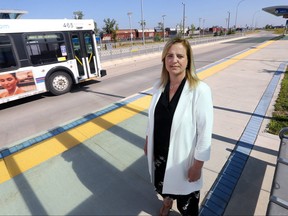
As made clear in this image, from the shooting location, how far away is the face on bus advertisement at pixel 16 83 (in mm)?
6406

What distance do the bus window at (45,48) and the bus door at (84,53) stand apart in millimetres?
561

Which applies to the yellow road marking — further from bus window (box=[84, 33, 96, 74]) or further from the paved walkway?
bus window (box=[84, 33, 96, 74])

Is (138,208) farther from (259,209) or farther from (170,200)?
(259,209)

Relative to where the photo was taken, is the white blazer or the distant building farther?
the distant building

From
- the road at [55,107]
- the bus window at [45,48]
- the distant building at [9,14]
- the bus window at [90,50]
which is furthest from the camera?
the bus window at [90,50]

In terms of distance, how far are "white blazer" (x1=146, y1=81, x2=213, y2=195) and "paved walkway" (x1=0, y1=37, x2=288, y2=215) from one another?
0.85 m

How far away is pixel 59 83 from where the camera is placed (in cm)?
786

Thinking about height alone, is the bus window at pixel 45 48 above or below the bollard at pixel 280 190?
above

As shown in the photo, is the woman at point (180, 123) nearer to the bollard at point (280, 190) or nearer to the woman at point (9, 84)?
the bollard at point (280, 190)

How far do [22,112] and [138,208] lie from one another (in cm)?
546

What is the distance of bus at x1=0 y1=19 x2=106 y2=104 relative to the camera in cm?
651

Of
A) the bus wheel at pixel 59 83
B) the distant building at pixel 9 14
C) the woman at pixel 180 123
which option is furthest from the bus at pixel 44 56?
the woman at pixel 180 123

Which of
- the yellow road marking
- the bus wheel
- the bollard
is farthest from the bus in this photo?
the bollard

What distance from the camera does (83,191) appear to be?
288 centimetres
